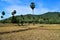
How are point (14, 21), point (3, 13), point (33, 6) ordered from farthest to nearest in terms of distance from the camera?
point (3, 13), point (14, 21), point (33, 6)

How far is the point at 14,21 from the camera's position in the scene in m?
166

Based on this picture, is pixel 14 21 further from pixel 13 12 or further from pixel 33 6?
pixel 33 6

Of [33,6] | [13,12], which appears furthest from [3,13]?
[33,6]

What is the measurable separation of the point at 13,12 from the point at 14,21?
1427 centimetres

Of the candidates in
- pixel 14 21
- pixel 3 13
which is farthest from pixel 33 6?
pixel 3 13

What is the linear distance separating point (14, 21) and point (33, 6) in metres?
32.0

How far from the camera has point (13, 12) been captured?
577ft

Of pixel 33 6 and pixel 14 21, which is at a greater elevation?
pixel 33 6

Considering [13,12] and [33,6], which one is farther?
[13,12]

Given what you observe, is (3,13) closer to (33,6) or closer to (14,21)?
(14,21)

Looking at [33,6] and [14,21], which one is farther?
[14,21]

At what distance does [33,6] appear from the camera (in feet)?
481

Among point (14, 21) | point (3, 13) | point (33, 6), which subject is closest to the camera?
point (33, 6)
